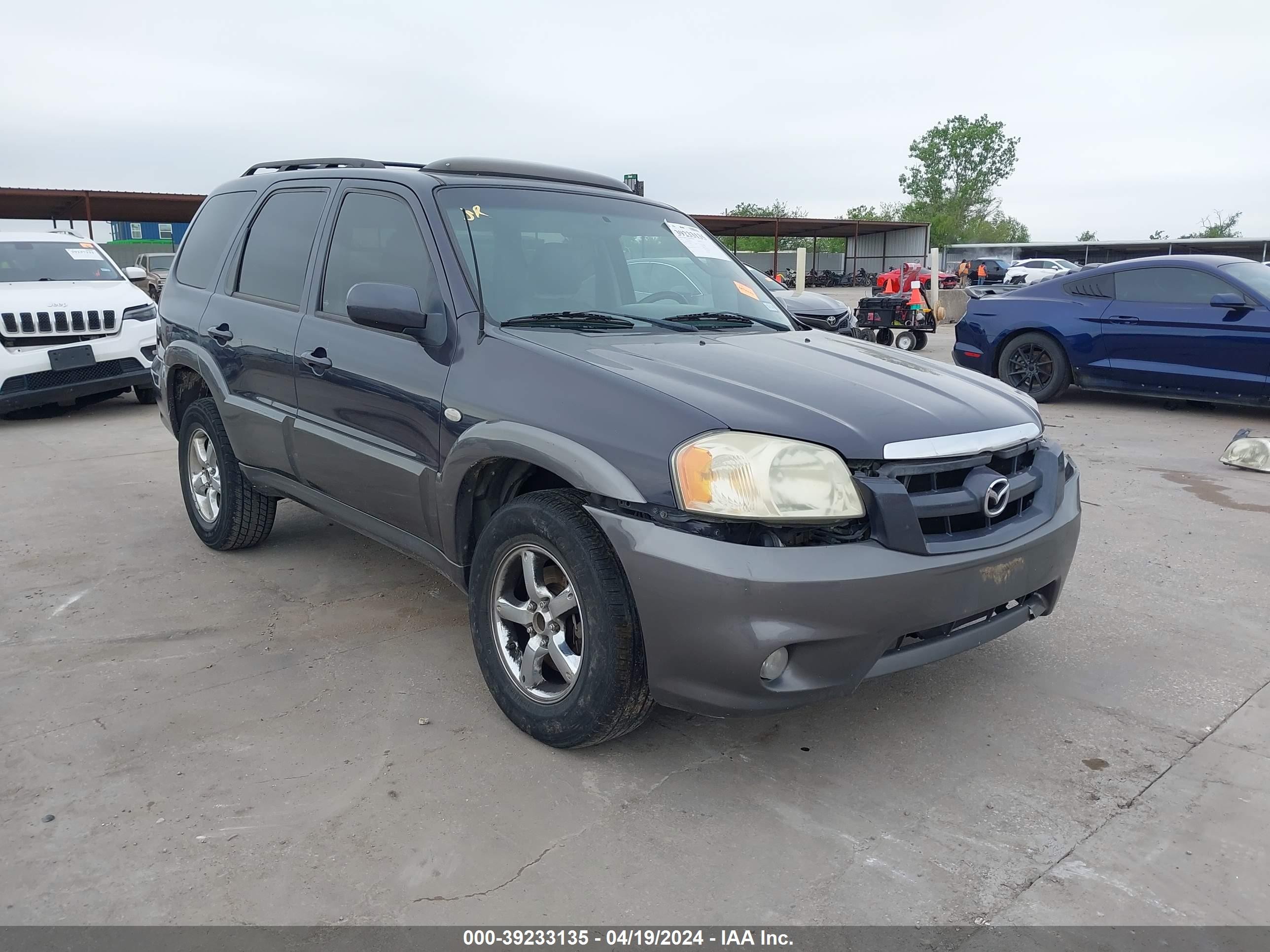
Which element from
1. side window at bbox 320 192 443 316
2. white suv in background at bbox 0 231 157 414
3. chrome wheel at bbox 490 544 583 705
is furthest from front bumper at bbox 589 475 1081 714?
white suv in background at bbox 0 231 157 414

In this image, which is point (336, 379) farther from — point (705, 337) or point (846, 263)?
point (846, 263)

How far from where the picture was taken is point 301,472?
4062mm

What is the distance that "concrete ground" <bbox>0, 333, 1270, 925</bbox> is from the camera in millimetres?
2309

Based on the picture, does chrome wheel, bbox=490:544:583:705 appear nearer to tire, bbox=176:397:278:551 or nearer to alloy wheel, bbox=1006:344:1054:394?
tire, bbox=176:397:278:551

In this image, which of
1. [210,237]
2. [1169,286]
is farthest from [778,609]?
[1169,286]

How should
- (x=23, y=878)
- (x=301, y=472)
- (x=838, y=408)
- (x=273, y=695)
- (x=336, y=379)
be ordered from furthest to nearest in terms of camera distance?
(x=301, y=472) → (x=336, y=379) → (x=273, y=695) → (x=838, y=408) → (x=23, y=878)

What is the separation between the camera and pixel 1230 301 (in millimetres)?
8023

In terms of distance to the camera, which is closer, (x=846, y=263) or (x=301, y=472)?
(x=301, y=472)

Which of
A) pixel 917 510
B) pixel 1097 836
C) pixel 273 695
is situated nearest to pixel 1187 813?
pixel 1097 836

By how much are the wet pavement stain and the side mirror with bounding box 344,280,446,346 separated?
4.84 meters

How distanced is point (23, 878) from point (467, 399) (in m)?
1.74

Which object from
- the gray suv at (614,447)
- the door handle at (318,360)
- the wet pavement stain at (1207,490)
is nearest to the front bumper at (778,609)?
the gray suv at (614,447)

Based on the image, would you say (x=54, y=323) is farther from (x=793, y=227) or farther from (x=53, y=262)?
(x=793, y=227)

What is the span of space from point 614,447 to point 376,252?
162 cm
